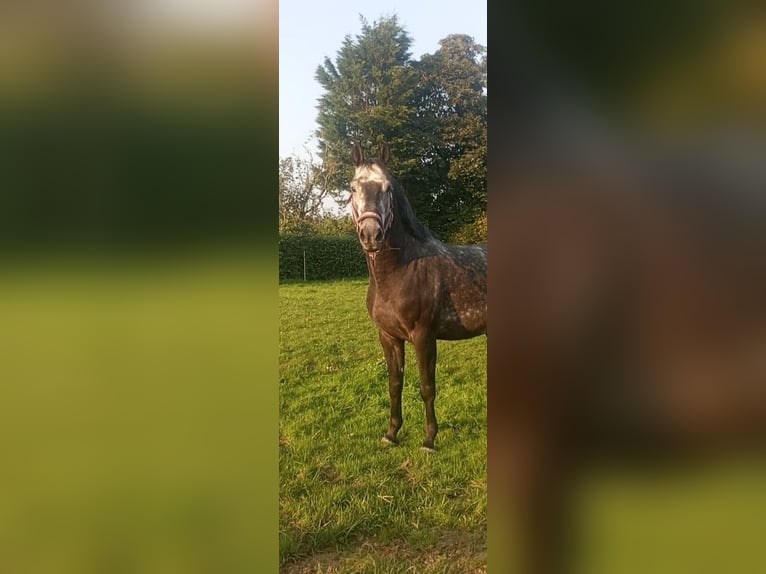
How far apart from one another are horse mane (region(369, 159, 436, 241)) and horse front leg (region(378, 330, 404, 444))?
0.49 meters

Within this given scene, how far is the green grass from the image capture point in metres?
2.62

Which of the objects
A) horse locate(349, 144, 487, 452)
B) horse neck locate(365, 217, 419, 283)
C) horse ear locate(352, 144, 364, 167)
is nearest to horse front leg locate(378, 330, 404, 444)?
horse locate(349, 144, 487, 452)

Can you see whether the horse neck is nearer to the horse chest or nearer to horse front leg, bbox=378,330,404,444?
the horse chest

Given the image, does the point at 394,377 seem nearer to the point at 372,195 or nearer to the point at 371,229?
the point at 371,229

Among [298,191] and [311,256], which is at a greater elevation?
[298,191]

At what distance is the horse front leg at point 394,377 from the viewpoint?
2.69m

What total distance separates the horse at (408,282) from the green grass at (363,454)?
0.15 feet

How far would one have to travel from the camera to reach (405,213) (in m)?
2.66

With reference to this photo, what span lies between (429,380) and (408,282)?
465 mm

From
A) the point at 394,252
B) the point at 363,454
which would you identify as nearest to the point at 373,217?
the point at 394,252

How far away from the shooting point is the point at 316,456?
2658mm
